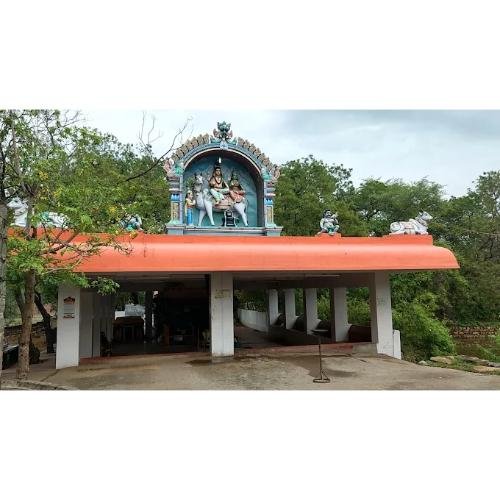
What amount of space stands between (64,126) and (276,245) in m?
5.59

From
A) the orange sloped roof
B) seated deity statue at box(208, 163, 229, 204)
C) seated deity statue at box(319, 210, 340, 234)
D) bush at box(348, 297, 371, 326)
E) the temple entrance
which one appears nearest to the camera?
the orange sloped roof

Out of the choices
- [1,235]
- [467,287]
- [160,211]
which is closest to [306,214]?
A: [160,211]

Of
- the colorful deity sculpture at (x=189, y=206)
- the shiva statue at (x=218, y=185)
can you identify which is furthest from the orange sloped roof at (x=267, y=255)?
the shiva statue at (x=218, y=185)

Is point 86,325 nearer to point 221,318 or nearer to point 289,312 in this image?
point 221,318

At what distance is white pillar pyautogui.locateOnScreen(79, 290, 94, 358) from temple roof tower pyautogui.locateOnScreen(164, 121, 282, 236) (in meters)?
2.95

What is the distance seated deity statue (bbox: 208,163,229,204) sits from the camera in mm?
13500

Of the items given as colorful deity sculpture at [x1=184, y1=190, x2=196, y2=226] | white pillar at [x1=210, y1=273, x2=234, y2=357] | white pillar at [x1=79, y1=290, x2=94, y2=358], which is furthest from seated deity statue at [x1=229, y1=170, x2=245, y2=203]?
white pillar at [x1=79, y1=290, x2=94, y2=358]

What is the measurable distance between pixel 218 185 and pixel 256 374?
6.17 m

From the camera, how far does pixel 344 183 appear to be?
28.2 metres

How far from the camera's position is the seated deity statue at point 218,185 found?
13500 millimetres

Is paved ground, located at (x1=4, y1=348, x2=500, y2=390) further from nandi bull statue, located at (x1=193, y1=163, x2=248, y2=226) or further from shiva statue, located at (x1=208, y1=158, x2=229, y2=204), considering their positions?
shiva statue, located at (x1=208, y1=158, x2=229, y2=204)

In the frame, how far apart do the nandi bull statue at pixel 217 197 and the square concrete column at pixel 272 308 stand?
8.65 meters

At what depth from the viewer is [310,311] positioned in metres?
17.6

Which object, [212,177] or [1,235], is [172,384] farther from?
[212,177]
